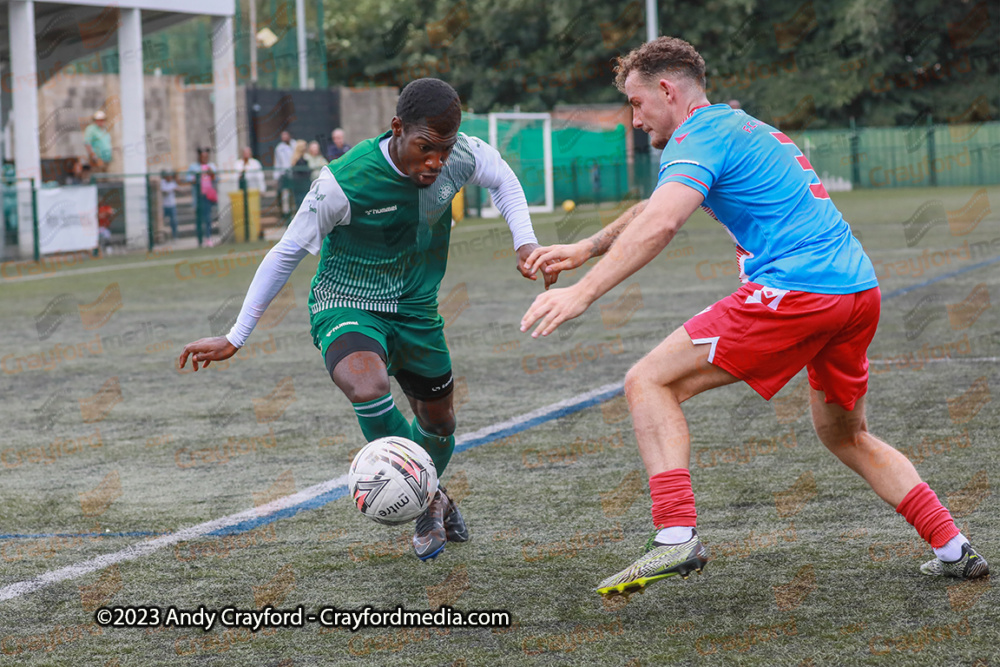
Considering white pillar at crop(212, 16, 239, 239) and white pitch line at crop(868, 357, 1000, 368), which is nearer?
white pitch line at crop(868, 357, 1000, 368)

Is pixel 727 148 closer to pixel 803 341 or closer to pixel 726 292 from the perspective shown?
pixel 803 341

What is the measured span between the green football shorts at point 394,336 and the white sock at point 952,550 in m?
1.94

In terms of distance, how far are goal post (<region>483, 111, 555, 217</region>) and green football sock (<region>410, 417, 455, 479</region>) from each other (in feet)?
93.6

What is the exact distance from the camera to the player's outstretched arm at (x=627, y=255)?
3742 millimetres

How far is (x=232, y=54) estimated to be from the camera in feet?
89.8

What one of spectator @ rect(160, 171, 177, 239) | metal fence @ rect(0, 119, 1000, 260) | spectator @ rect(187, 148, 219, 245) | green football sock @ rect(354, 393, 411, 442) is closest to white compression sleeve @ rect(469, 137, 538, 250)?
green football sock @ rect(354, 393, 411, 442)

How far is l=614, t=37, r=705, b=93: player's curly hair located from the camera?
434 centimetres

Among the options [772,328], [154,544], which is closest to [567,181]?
[154,544]

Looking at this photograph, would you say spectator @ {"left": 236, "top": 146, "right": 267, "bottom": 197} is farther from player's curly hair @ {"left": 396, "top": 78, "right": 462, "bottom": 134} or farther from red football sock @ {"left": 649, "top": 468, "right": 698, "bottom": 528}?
red football sock @ {"left": 649, "top": 468, "right": 698, "bottom": 528}

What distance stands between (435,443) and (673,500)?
5.11 ft

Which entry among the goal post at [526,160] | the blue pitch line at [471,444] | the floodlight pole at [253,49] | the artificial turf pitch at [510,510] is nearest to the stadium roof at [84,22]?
the floodlight pole at [253,49]

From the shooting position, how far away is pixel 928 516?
4512mm

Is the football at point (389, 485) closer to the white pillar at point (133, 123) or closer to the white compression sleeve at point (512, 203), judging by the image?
the white compression sleeve at point (512, 203)

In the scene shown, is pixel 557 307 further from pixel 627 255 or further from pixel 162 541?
pixel 162 541
